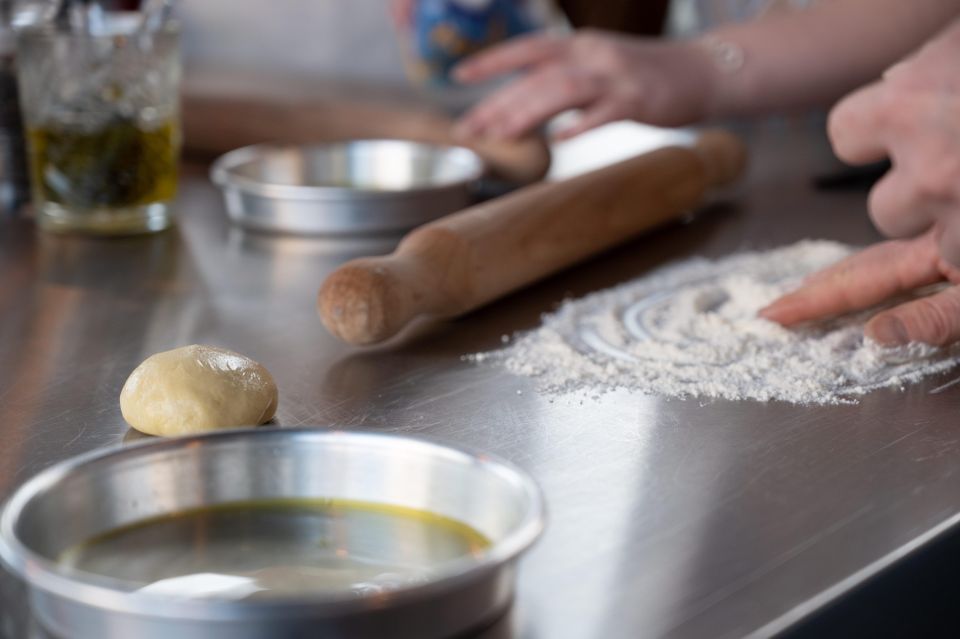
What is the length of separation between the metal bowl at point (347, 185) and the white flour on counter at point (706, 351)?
27cm

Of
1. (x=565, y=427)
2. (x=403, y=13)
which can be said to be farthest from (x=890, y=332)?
(x=403, y=13)

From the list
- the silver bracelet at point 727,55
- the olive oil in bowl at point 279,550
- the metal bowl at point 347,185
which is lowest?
the metal bowl at point 347,185

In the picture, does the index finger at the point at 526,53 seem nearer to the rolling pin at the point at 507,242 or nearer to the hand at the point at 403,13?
the rolling pin at the point at 507,242

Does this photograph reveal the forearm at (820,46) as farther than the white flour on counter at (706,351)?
Yes

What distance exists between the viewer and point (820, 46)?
4.80 ft

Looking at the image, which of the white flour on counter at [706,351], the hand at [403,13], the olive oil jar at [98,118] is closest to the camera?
the white flour on counter at [706,351]

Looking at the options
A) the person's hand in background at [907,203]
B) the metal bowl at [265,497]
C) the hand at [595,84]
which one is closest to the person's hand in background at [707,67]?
the hand at [595,84]

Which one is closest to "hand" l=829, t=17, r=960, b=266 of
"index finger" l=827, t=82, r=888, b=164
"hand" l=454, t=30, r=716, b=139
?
"index finger" l=827, t=82, r=888, b=164

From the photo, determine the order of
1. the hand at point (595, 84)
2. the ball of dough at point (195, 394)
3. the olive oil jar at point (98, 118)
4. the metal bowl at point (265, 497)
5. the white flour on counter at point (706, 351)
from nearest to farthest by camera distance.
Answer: the metal bowl at point (265, 497), the ball of dough at point (195, 394), the white flour on counter at point (706, 351), the olive oil jar at point (98, 118), the hand at point (595, 84)

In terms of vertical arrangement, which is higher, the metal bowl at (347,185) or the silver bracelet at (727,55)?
the silver bracelet at (727,55)

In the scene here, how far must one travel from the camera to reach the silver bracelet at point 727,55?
1.46m

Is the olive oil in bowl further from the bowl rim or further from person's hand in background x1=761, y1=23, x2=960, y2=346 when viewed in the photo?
the bowl rim

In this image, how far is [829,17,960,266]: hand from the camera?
2.48 ft

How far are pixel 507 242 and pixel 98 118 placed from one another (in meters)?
0.42
